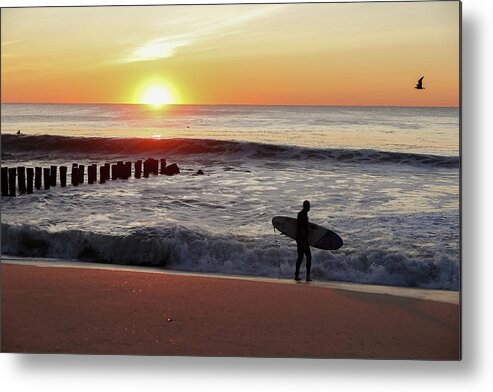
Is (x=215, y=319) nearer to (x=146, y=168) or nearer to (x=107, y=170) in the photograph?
(x=146, y=168)

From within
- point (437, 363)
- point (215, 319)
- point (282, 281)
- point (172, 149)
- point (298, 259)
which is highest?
point (172, 149)

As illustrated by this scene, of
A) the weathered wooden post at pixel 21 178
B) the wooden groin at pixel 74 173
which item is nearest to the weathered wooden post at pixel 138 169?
the wooden groin at pixel 74 173

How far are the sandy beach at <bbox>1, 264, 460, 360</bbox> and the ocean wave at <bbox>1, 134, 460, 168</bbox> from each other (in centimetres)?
60

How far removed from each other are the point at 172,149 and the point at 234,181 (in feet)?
1.14

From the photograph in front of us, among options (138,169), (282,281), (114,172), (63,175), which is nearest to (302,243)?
(282,281)

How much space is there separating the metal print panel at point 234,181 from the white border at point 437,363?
54mm

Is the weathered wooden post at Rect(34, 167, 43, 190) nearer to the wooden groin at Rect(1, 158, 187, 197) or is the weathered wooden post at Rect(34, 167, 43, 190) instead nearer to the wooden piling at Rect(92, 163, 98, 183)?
the wooden groin at Rect(1, 158, 187, 197)

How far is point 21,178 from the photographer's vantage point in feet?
14.2

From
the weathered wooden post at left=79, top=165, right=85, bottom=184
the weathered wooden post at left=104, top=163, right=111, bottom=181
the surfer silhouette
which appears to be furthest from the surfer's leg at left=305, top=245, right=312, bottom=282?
the weathered wooden post at left=79, top=165, right=85, bottom=184

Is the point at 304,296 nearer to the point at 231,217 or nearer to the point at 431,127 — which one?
the point at 231,217

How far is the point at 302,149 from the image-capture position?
4422 mm

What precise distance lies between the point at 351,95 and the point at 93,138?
51.7 inches

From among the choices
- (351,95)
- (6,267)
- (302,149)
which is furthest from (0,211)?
(351,95)

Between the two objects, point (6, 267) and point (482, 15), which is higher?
point (482, 15)
